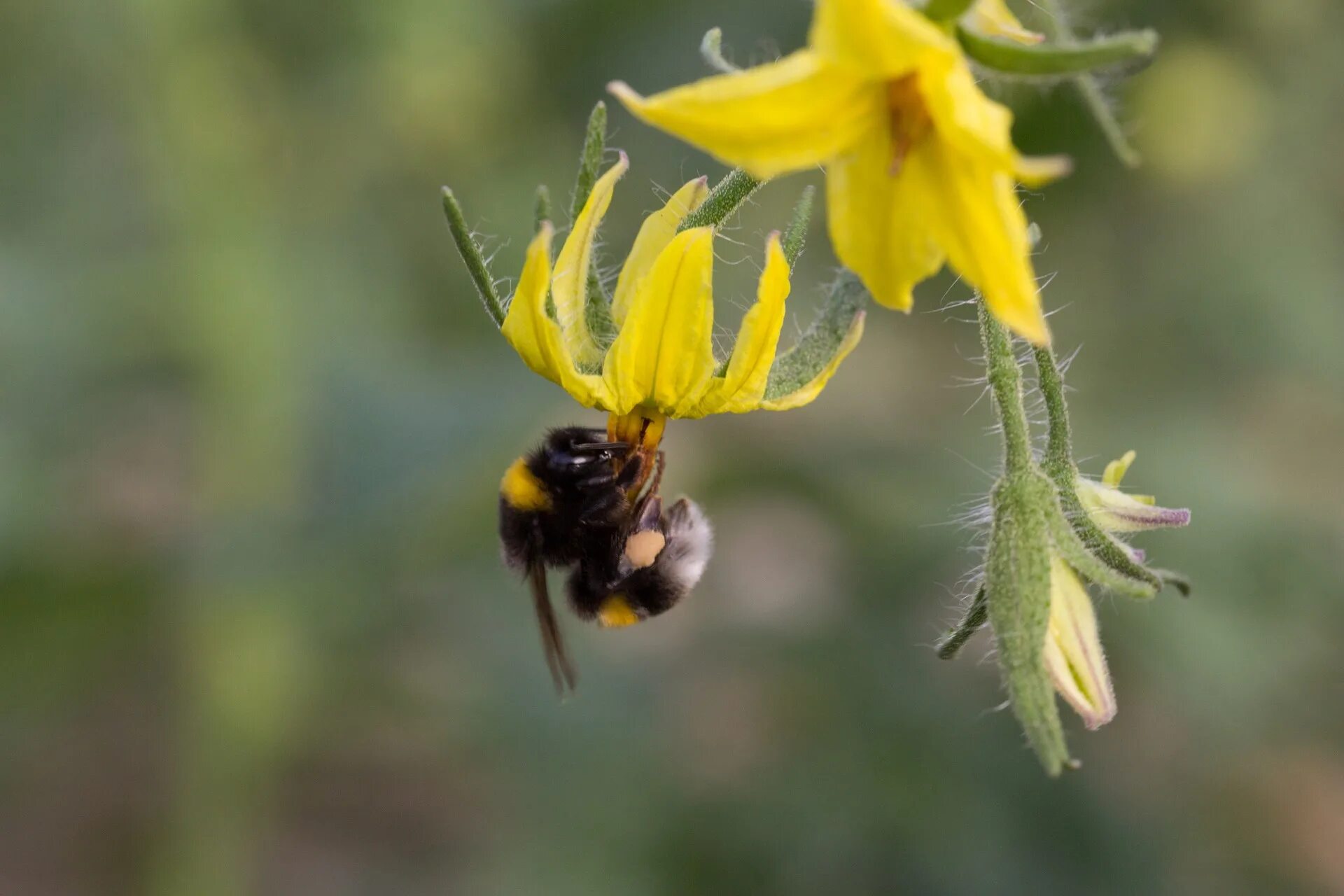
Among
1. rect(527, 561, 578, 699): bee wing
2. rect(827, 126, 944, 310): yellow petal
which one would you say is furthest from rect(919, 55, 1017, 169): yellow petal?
rect(527, 561, 578, 699): bee wing

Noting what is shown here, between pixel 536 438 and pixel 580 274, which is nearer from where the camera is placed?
pixel 580 274

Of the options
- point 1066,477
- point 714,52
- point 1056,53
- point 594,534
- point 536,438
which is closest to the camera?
Result: point 1056,53

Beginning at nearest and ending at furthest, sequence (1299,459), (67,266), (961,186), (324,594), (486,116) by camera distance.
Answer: (961,186), (324,594), (67,266), (486,116), (1299,459)

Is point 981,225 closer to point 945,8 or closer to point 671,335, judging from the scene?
point 945,8

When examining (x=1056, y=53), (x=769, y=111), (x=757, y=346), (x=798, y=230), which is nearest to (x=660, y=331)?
(x=757, y=346)

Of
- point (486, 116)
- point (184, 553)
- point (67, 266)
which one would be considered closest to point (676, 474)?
point (486, 116)

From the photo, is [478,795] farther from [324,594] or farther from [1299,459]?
[1299,459]

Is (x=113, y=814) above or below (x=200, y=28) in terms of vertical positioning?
below

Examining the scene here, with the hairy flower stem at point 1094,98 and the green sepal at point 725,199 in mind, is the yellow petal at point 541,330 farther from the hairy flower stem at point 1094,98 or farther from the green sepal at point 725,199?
the hairy flower stem at point 1094,98
